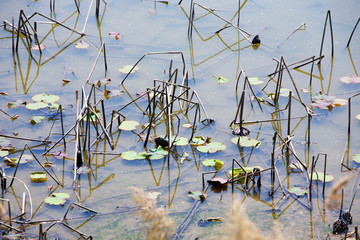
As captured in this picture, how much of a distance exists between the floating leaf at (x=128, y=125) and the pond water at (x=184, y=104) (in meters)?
0.05

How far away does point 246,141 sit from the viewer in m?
3.58

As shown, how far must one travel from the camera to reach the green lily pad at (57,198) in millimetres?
2924

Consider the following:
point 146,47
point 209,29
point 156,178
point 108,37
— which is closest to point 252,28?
point 209,29

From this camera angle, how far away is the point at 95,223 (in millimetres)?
2805

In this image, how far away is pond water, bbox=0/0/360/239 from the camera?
293 centimetres

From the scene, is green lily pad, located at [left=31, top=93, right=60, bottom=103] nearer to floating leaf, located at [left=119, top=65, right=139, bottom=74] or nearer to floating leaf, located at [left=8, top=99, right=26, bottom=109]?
floating leaf, located at [left=8, top=99, right=26, bottom=109]

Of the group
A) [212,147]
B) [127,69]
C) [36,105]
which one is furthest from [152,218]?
[127,69]

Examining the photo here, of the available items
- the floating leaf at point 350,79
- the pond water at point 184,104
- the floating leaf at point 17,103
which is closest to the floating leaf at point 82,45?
the pond water at point 184,104

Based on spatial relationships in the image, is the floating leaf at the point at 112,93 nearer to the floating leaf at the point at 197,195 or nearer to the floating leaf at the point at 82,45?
the floating leaf at the point at 82,45

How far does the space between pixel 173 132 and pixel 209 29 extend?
2.21 metres

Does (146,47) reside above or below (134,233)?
above

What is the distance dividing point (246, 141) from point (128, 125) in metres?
1.04

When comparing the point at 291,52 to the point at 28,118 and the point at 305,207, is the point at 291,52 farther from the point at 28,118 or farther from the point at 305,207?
the point at 28,118

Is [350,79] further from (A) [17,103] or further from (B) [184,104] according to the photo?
(A) [17,103]
